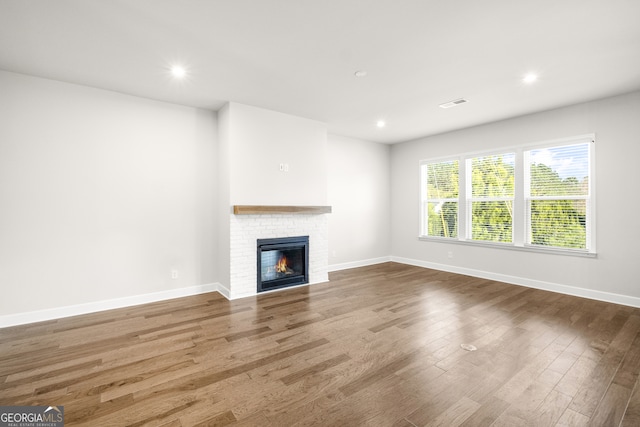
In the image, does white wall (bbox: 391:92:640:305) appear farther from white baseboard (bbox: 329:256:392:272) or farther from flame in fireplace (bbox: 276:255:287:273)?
flame in fireplace (bbox: 276:255:287:273)

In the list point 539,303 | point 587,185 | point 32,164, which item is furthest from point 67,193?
point 587,185

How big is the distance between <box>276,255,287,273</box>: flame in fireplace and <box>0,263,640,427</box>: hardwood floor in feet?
2.85

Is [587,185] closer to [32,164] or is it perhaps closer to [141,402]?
[141,402]

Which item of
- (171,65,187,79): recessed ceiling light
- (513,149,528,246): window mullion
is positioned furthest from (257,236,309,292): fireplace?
(513,149,528,246): window mullion

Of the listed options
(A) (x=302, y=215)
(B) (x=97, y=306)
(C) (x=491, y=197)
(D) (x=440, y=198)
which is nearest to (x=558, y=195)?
(C) (x=491, y=197)

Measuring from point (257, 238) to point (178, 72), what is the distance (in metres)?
2.41

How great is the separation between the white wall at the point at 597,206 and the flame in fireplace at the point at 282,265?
3452 mm

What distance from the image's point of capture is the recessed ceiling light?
312 cm

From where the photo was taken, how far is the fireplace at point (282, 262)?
4.42m

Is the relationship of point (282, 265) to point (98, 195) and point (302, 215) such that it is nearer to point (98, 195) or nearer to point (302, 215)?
point (302, 215)

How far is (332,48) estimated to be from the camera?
276 cm

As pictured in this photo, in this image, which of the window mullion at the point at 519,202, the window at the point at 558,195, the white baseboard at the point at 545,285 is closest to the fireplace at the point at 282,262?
the white baseboard at the point at 545,285

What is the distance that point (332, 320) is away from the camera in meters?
3.28

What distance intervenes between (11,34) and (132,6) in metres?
1.35
